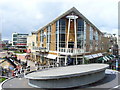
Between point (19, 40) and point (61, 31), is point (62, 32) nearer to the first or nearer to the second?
point (61, 31)

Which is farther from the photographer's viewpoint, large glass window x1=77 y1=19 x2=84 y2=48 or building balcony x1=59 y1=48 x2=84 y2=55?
large glass window x1=77 y1=19 x2=84 y2=48

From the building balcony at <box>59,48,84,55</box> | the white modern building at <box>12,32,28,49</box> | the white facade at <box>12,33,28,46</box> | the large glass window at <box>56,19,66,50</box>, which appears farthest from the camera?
the white facade at <box>12,33,28,46</box>

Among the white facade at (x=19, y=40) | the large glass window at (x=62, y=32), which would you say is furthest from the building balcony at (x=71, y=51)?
the white facade at (x=19, y=40)

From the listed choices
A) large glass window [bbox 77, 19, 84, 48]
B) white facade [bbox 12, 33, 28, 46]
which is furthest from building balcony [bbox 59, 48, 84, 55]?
white facade [bbox 12, 33, 28, 46]

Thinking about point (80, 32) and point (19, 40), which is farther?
point (19, 40)

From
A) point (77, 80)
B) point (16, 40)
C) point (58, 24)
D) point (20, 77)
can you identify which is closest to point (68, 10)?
point (58, 24)

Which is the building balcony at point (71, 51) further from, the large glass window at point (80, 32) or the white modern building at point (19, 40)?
the white modern building at point (19, 40)

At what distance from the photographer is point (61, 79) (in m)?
10.7

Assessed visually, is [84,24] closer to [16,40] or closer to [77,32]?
[77,32]

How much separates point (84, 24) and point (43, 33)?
880 centimetres

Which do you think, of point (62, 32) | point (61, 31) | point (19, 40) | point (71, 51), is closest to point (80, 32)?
point (62, 32)

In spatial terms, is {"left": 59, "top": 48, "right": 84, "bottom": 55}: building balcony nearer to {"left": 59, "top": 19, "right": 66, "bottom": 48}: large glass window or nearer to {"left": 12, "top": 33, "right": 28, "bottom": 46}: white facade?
{"left": 59, "top": 19, "right": 66, "bottom": 48}: large glass window

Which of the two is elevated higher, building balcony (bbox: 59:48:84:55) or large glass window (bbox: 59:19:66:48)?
large glass window (bbox: 59:19:66:48)

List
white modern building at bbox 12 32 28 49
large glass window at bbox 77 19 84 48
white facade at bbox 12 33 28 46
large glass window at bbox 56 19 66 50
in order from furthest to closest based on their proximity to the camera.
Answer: white facade at bbox 12 33 28 46
white modern building at bbox 12 32 28 49
large glass window at bbox 77 19 84 48
large glass window at bbox 56 19 66 50
